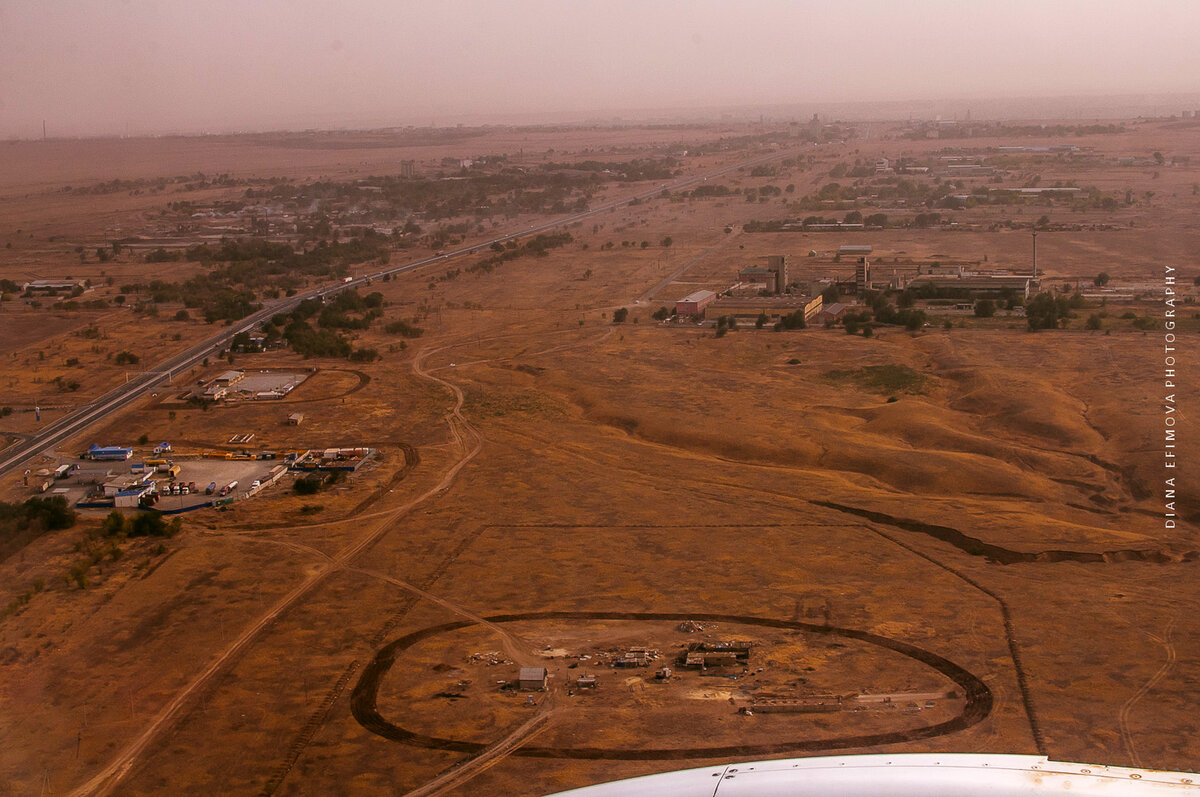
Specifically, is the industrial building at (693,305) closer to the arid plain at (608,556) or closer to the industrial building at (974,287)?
the arid plain at (608,556)

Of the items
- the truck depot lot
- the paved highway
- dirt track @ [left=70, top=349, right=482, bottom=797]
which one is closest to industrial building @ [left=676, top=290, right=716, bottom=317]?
dirt track @ [left=70, top=349, right=482, bottom=797]

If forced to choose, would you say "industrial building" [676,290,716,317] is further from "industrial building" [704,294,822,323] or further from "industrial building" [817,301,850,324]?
"industrial building" [817,301,850,324]

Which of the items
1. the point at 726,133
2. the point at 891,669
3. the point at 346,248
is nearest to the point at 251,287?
the point at 346,248

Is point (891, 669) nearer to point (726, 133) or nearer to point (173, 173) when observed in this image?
point (173, 173)

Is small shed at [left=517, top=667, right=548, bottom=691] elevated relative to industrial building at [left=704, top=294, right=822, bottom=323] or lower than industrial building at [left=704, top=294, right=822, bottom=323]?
lower

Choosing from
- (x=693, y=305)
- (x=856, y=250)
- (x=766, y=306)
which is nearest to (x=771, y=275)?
(x=766, y=306)
